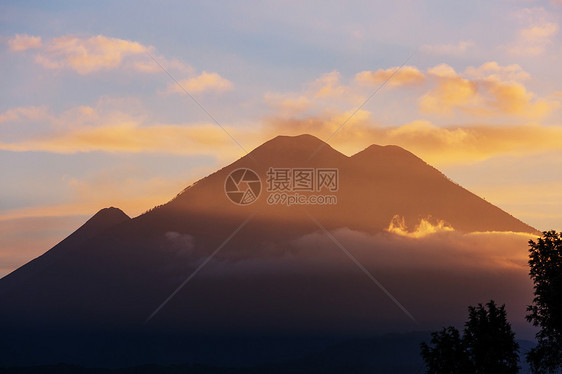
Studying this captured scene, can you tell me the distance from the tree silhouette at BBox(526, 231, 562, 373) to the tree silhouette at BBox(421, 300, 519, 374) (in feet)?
7.48

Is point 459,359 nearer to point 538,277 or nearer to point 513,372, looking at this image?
point 513,372

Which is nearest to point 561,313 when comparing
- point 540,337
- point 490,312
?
point 540,337

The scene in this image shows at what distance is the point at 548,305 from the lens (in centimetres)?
5747

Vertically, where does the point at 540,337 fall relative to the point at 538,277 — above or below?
below

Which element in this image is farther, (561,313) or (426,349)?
(426,349)

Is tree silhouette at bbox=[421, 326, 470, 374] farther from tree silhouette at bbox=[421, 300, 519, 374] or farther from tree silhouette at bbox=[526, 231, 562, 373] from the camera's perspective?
tree silhouette at bbox=[526, 231, 562, 373]

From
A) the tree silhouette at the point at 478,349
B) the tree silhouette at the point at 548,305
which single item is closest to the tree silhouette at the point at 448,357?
the tree silhouette at the point at 478,349

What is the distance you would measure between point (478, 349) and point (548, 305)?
6669 mm

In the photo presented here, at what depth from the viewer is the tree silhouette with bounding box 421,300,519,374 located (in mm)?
59938

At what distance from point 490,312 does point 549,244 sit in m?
7.13

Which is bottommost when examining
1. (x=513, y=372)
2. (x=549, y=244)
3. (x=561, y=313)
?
(x=513, y=372)

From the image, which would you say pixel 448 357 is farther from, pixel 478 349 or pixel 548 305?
pixel 548 305

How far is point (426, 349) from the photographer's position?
202 feet

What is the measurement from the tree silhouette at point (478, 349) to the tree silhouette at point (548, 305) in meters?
2.28
